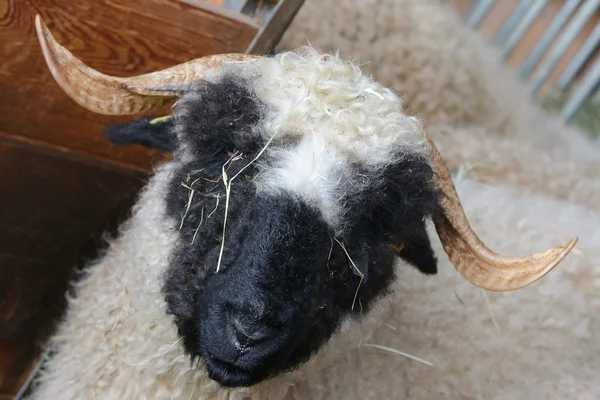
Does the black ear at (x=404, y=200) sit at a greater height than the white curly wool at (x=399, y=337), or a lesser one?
greater

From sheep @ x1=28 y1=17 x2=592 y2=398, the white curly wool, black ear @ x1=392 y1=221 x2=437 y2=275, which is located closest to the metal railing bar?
the white curly wool

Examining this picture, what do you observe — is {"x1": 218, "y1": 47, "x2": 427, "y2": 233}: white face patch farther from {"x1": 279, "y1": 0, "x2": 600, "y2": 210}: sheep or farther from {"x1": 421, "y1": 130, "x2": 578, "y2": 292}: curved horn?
{"x1": 279, "y1": 0, "x2": 600, "y2": 210}: sheep

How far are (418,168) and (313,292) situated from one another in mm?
538

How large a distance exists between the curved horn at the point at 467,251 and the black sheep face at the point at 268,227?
0.39 feet

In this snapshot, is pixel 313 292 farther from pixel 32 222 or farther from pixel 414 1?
pixel 414 1

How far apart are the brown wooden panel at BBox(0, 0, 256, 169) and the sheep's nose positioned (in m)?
1.38

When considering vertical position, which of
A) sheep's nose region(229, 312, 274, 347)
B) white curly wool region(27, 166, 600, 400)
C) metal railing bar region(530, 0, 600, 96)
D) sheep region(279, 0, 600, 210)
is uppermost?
metal railing bar region(530, 0, 600, 96)

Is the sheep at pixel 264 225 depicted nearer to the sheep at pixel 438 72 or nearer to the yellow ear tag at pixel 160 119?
the yellow ear tag at pixel 160 119

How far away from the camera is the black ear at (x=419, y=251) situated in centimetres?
189

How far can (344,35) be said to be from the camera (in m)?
3.39

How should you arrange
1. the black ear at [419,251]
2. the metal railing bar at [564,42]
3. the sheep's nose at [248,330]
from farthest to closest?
the metal railing bar at [564,42] → the black ear at [419,251] → the sheep's nose at [248,330]

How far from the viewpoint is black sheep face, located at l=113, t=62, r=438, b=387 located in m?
1.41

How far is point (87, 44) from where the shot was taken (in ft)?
7.32

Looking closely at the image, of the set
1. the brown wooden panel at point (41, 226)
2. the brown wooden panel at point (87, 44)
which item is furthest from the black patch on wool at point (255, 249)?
the brown wooden panel at point (41, 226)
